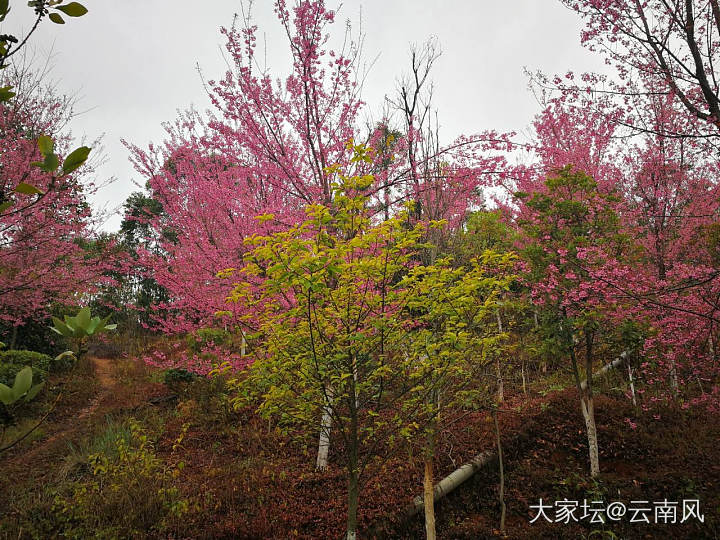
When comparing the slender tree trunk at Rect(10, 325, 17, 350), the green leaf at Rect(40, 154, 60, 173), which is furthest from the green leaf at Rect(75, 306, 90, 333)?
the slender tree trunk at Rect(10, 325, 17, 350)

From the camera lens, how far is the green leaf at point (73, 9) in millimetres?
991

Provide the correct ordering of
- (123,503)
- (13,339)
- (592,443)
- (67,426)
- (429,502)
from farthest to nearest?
1. (13,339)
2. (67,426)
3. (592,443)
4. (123,503)
5. (429,502)

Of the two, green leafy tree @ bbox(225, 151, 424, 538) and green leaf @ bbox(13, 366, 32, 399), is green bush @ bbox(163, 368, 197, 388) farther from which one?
green leaf @ bbox(13, 366, 32, 399)

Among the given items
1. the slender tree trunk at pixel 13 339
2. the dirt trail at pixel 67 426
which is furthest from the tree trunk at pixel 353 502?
the slender tree trunk at pixel 13 339

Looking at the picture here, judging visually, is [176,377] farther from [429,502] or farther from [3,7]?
[3,7]

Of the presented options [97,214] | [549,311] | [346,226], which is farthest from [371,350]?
[97,214]

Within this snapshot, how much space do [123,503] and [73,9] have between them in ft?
18.6

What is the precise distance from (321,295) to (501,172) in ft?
11.3

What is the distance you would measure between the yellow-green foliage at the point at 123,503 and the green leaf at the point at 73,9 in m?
5.19

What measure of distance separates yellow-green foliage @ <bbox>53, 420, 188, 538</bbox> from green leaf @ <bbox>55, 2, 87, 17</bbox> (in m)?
5.19

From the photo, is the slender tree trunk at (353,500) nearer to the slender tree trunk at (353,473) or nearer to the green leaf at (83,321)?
the slender tree trunk at (353,473)

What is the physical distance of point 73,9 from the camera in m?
1.00

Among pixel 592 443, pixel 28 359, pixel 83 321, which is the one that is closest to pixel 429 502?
pixel 592 443

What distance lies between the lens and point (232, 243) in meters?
6.32
